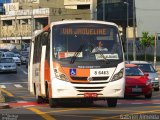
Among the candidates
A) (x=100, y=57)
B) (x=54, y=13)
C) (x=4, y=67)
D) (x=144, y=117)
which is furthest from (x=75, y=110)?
(x=54, y=13)

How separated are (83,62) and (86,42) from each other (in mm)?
823

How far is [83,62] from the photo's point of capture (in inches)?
701

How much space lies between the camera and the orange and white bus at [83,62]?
17.6m

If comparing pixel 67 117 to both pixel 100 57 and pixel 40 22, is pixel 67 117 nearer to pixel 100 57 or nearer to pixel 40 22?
pixel 100 57

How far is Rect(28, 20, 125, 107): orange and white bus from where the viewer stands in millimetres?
17641

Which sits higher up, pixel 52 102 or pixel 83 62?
pixel 83 62

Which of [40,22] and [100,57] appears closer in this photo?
[100,57]

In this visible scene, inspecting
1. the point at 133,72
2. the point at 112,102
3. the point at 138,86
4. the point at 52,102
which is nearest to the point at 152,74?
the point at 133,72

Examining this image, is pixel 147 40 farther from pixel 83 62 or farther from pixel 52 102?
pixel 83 62

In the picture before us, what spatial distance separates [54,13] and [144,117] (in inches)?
4638

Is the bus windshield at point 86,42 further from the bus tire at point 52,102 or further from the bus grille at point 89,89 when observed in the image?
the bus tire at point 52,102

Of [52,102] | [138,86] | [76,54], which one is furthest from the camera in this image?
[138,86]

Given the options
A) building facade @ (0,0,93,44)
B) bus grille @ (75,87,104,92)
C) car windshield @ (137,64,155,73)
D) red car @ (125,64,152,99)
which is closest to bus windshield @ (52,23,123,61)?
bus grille @ (75,87,104,92)

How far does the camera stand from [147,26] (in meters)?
93.0
